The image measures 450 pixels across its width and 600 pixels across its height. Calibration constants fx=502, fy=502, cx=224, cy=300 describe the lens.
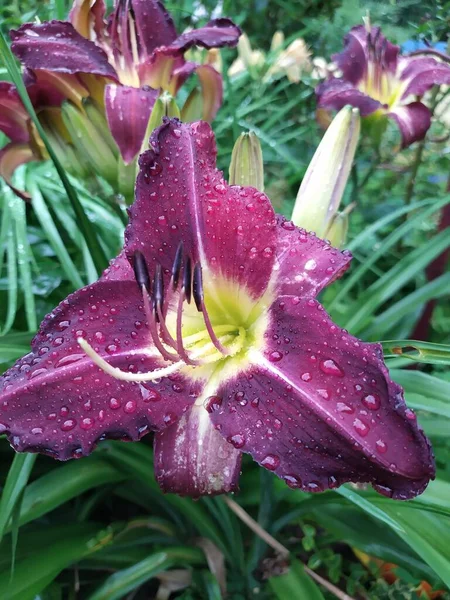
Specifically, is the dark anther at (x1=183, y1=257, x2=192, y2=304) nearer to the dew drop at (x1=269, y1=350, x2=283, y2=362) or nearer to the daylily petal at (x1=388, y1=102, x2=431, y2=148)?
the dew drop at (x1=269, y1=350, x2=283, y2=362)

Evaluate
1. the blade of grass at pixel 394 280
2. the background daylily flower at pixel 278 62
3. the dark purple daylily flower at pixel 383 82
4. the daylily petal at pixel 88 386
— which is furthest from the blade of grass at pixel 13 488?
the background daylily flower at pixel 278 62

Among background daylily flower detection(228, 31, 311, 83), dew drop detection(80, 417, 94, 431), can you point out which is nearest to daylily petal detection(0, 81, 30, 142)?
dew drop detection(80, 417, 94, 431)

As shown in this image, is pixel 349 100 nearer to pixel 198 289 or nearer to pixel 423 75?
pixel 423 75

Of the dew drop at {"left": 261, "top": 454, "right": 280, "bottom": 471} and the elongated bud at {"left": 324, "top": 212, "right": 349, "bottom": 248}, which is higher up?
the elongated bud at {"left": 324, "top": 212, "right": 349, "bottom": 248}

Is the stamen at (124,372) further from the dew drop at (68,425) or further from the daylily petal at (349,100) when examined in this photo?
the daylily petal at (349,100)

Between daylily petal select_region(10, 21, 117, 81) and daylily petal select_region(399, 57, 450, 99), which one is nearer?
daylily petal select_region(10, 21, 117, 81)
